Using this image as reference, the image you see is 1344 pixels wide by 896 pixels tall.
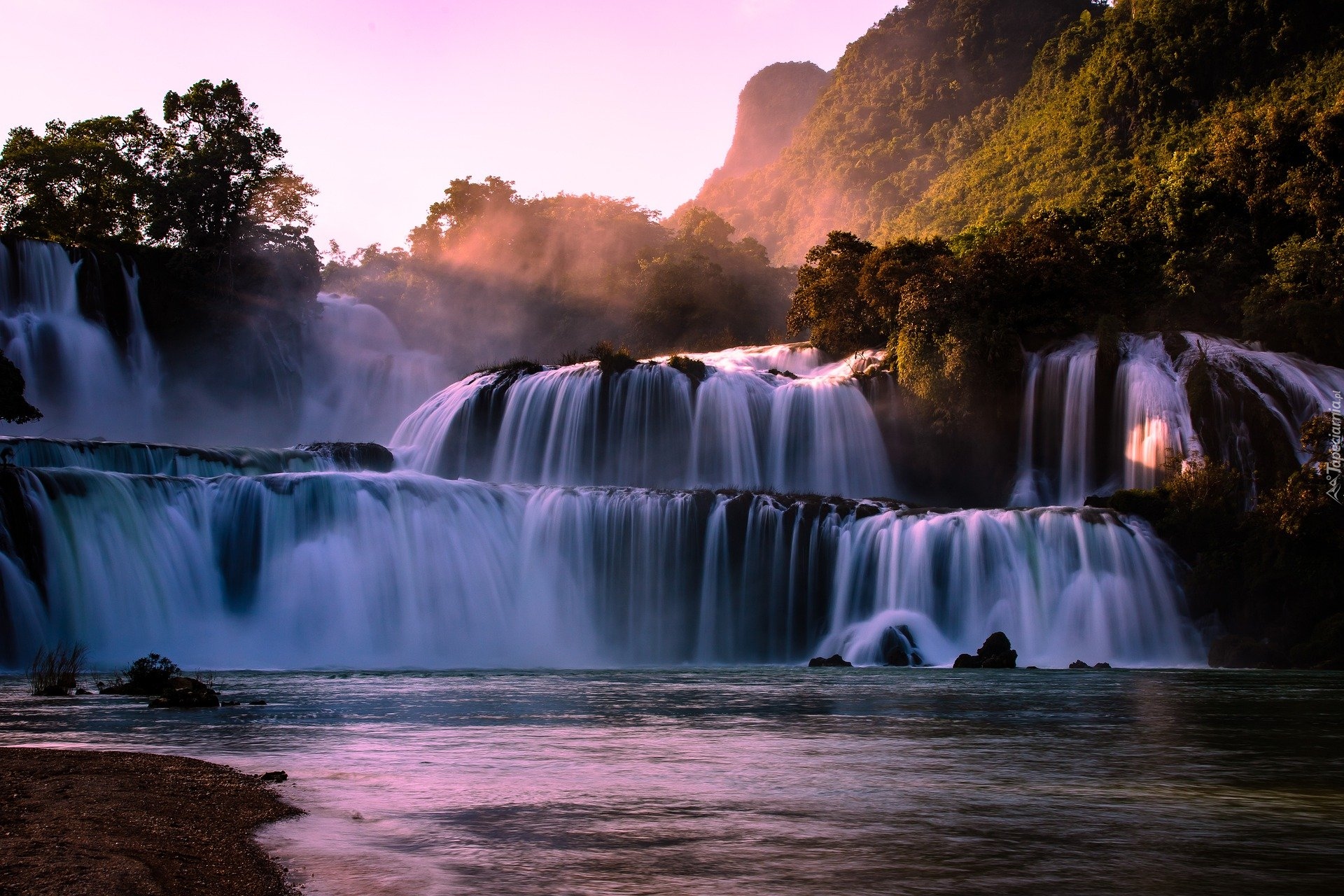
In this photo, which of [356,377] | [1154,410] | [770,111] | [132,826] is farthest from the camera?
[770,111]

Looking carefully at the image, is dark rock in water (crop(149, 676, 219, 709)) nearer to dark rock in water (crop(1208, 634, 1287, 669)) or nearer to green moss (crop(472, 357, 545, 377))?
dark rock in water (crop(1208, 634, 1287, 669))

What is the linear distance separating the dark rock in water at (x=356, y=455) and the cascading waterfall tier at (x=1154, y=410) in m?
19.9

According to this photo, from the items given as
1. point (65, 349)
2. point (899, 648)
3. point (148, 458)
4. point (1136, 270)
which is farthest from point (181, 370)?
point (1136, 270)

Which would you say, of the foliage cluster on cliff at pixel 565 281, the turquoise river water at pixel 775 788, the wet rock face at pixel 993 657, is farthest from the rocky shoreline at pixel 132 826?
the foliage cluster on cliff at pixel 565 281

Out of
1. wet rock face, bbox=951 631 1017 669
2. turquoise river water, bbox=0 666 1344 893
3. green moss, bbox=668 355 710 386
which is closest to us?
turquoise river water, bbox=0 666 1344 893

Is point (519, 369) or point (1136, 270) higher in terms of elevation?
point (1136, 270)

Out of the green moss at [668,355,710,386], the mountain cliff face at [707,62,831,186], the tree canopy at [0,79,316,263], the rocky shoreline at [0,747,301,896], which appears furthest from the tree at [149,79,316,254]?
the mountain cliff face at [707,62,831,186]

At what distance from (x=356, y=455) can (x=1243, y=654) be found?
81.1ft

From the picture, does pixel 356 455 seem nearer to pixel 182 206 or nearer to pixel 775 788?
pixel 182 206

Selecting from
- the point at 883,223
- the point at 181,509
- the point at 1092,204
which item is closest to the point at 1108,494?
the point at 1092,204

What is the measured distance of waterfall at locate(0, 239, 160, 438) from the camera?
40688mm

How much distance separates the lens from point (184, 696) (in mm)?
12172

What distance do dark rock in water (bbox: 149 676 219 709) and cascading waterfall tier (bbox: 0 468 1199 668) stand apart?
389 inches

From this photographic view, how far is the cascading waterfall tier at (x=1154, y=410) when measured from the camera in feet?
96.6
